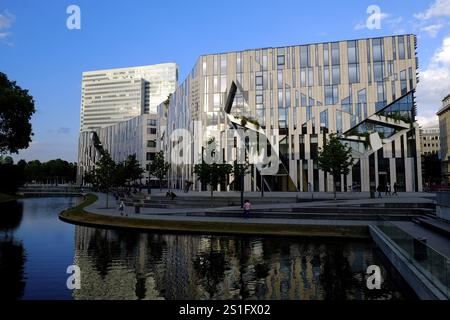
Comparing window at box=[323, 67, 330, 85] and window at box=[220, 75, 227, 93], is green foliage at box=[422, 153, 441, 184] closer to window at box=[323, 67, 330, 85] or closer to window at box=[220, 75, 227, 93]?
window at box=[323, 67, 330, 85]

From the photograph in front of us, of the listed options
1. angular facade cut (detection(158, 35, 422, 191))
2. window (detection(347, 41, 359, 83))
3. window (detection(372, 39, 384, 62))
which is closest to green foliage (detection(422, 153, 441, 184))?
angular facade cut (detection(158, 35, 422, 191))

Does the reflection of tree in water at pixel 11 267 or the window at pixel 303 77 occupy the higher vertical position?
the window at pixel 303 77

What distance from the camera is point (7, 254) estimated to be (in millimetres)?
17016

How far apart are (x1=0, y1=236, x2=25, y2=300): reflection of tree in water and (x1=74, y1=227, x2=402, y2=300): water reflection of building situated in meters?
2.05

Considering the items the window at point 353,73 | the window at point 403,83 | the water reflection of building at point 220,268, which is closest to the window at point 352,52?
the window at point 353,73

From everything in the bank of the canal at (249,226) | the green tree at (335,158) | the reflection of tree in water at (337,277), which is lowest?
the reflection of tree in water at (337,277)

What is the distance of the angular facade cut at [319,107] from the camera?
53781 millimetres

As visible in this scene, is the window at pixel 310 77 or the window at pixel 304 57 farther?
the window at pixel 304 57

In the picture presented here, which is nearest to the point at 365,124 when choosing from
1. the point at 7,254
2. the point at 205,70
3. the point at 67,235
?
the point at 205,70

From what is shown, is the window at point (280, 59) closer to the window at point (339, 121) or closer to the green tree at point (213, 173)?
the window at point (339, 121)

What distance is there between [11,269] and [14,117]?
4420cm

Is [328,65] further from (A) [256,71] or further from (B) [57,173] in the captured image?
(B) [57,173]

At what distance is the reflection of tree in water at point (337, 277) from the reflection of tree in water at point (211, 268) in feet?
12.1
